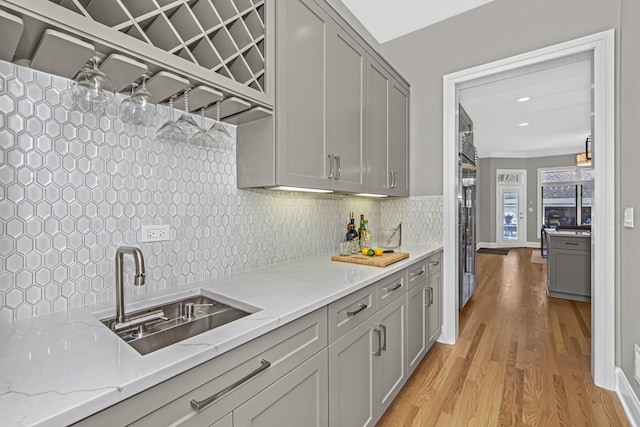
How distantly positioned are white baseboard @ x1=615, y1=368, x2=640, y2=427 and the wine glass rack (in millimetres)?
2716

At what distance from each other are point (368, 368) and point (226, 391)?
0.93 m

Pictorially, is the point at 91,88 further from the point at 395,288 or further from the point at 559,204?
the point at 559,204

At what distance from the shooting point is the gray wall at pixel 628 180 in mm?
1783

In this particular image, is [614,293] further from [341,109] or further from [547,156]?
[547,156]

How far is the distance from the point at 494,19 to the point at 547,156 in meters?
8.13

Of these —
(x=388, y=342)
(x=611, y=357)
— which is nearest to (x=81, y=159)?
(x=388, y=342)

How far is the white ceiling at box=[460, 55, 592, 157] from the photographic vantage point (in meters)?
3.66

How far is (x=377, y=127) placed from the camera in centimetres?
242

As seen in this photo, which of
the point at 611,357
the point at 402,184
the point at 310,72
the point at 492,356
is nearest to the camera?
the point at 310,72

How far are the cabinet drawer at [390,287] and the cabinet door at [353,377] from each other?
17 cm

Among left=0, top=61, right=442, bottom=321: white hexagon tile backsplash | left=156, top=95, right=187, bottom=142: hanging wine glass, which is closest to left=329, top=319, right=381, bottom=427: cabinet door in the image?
left=0, top=61, right=442, bottom=321: white hexagon tile backsplash

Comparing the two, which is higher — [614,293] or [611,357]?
[614,293]

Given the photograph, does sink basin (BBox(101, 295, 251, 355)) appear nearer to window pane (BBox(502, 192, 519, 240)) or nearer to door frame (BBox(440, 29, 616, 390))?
door frame (BBox(440, 29, 616, 390))

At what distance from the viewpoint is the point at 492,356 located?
8.49ft
